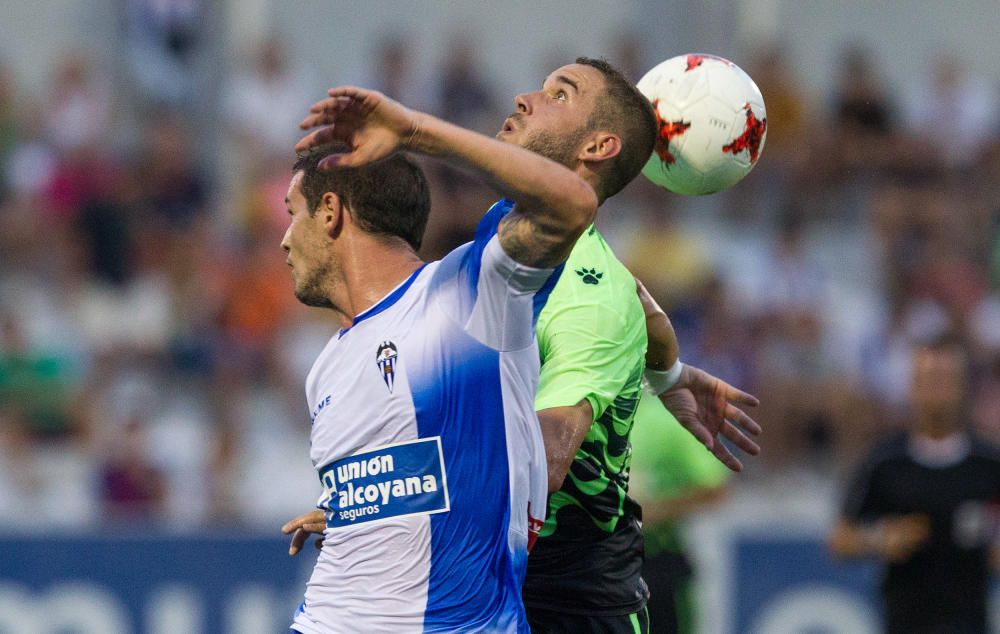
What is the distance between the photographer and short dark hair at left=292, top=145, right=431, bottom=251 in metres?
4.04

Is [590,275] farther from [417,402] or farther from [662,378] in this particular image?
[417,402]

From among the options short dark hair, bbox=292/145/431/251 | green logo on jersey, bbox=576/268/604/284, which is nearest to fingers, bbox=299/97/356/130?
short dark hair, bbox=292/145/431/251

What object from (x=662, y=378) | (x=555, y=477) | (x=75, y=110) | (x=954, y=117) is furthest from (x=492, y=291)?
(x=954, y=117)

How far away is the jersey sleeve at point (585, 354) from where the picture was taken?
178 inches

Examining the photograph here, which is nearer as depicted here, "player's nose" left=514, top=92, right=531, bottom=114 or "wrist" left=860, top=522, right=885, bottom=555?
"player's nose" left=514, top=92, right=531, bottom=114

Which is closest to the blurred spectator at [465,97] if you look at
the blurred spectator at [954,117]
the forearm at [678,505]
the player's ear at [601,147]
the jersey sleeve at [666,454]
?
the blurred spectator at [954,117]

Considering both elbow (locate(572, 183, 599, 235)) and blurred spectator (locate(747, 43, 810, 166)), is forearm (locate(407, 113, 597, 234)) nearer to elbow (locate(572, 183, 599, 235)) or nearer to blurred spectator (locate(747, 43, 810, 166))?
elbow (locate(572, 183, 599, 235))

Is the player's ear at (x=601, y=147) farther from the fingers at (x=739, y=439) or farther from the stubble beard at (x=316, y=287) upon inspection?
the fingers at (x=739, y=439)

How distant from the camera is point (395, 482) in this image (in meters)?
3.95

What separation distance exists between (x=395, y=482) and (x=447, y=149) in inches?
35.6

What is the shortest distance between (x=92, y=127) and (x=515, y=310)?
36.9 ft

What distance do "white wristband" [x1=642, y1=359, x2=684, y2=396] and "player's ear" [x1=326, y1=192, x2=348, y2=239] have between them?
149cm

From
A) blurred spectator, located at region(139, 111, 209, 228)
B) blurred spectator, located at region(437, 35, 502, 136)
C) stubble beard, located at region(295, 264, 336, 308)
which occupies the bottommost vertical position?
stubble beard, located at region(295, 264, 336, 308)

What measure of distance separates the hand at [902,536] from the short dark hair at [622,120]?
15.9 feet
